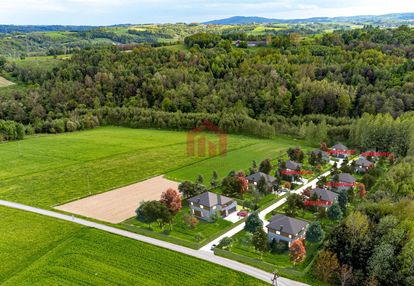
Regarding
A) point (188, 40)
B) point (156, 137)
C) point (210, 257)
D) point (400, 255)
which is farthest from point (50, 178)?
point (188, 40)

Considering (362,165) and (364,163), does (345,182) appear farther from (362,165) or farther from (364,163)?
(364,163)

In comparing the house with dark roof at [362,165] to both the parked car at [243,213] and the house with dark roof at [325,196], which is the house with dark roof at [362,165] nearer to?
the house with dark roof at [325,196]

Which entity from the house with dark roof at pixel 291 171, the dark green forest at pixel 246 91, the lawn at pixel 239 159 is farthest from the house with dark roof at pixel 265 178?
the dark green forest at pixel 246 91

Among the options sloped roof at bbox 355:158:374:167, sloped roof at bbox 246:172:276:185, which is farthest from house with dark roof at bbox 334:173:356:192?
sloped roof at bbox 246:172:276:185

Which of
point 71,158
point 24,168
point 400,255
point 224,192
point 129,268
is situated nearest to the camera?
point 400,255

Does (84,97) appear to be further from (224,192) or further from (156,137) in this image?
(224,192)

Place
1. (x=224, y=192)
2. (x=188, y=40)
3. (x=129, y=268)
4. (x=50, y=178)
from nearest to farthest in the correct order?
(x=129, y=268) < (x=224, y=192) < (x=50, y=178) < (x=188, y=40)
